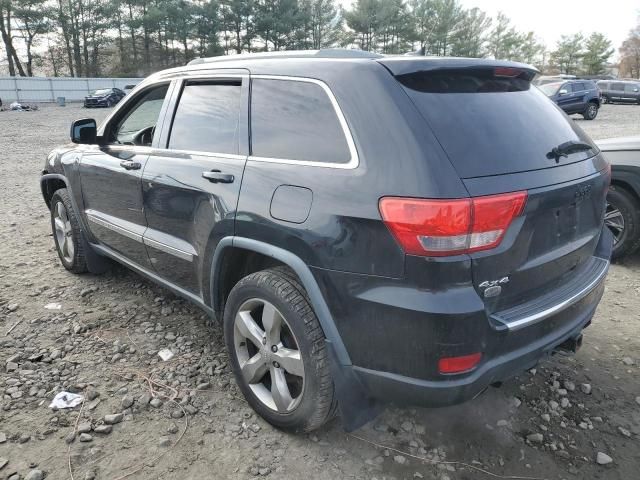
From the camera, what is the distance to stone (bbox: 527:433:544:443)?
8.42ft

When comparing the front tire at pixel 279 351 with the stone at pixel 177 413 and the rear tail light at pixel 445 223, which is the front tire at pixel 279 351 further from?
the rear tail light at pixel 445 223

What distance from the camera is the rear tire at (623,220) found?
15.2 feet

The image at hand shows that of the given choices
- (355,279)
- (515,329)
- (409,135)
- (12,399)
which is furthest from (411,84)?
(12,399)

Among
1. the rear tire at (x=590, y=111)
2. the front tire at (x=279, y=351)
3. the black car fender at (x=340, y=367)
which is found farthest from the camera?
the rear tire at (x=590, y=111)

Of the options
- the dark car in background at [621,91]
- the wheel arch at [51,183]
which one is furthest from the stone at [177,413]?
the dark car in background at [621,91]

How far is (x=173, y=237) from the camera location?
124 inches

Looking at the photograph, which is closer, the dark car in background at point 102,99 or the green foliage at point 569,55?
the dark car in background at point 102,99

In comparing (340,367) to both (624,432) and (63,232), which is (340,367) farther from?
(63,232)

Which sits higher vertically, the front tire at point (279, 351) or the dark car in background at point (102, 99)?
the front tire at point (279, 351)

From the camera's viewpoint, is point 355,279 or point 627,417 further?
point 627,417

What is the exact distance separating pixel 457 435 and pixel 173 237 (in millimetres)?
1941

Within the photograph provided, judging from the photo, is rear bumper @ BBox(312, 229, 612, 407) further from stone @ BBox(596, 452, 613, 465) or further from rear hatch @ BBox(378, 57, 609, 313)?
stone @ BBox(596, 452, 613, 465)

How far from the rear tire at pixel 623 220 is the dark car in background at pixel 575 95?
719 inches

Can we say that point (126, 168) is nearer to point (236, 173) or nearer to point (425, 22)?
point (236, 173)
